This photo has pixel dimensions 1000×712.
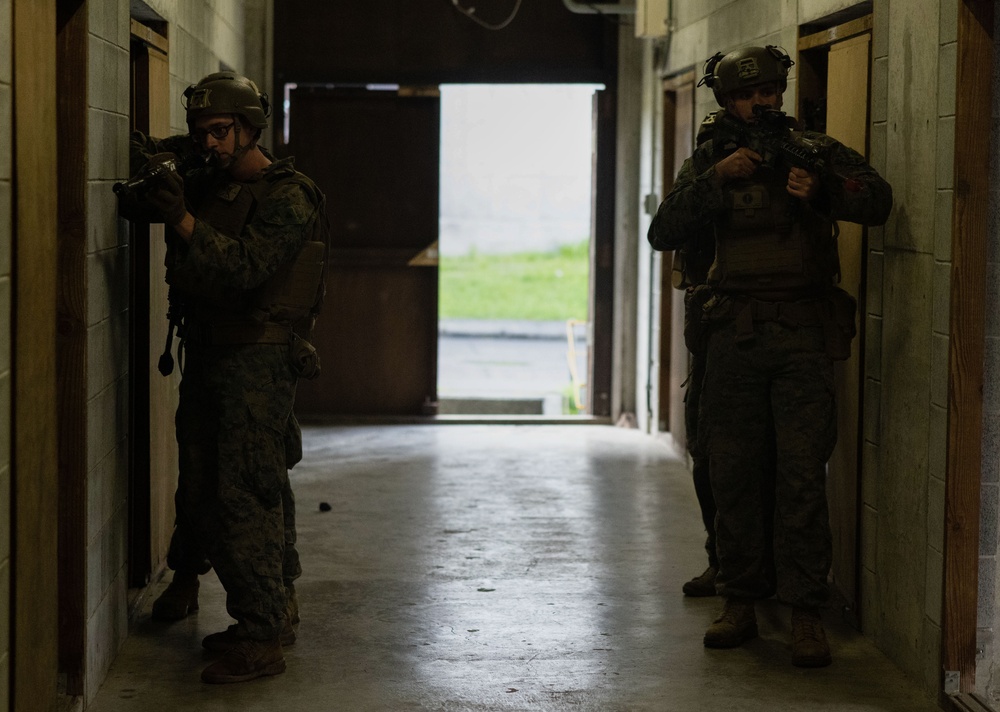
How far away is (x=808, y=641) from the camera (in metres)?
3.96

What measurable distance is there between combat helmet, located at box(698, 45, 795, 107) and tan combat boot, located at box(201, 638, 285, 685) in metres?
2.11

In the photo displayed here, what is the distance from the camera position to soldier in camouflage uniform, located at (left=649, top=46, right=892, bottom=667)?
4000 millimetres

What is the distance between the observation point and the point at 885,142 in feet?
13.4

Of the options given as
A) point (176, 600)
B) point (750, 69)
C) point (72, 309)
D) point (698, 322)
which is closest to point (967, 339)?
point (698, 322)

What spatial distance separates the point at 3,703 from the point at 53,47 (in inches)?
55.2

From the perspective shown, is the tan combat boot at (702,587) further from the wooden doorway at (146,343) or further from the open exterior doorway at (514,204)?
the open exterior doorway at (514,204)

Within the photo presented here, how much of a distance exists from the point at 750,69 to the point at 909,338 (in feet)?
3.00

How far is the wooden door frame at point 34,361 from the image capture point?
9.07 feet

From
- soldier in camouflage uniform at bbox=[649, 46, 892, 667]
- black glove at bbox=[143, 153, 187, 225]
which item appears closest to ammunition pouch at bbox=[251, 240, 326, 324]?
black glove at bbox=[143, 153, 187, 225]

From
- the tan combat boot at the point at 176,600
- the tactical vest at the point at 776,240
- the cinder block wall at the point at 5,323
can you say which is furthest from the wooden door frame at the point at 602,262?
the cinder block wall at the point at 5,323

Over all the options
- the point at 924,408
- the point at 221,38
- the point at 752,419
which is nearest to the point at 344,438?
the point at 221,38

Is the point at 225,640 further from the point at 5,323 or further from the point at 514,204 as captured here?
the point at 514,204

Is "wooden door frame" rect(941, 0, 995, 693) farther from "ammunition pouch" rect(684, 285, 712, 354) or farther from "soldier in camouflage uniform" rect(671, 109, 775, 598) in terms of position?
"ammunition pouch" rect(684, 285, 712, 354)

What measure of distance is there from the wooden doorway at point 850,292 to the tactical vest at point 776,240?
0.87 ft
